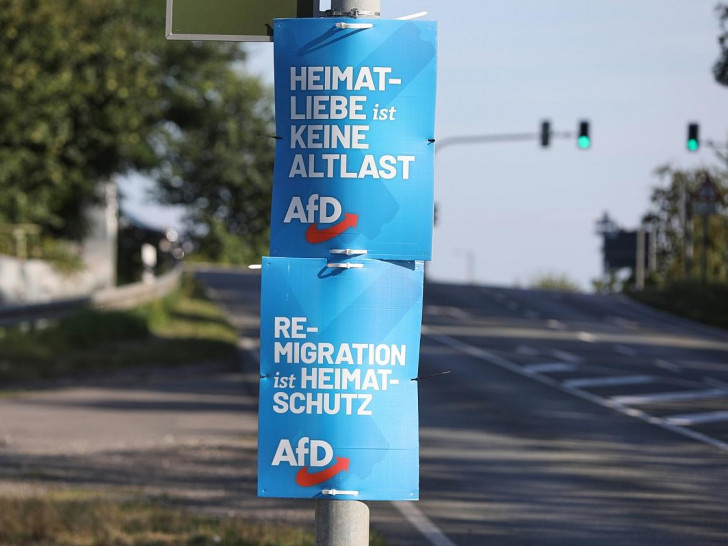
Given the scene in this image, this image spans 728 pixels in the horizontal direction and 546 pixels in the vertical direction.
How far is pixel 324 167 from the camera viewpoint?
4.90 m

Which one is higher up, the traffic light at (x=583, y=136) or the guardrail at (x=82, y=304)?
the traffic light at (x=583, y=136)

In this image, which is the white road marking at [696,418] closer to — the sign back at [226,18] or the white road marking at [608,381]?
the white road marking at [608,381]

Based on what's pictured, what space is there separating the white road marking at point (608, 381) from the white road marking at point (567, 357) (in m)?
3.01

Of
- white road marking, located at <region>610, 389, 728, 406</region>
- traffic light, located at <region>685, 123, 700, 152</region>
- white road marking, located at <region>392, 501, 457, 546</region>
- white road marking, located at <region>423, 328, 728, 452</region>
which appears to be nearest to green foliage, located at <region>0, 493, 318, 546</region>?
white road marking, located at <region>392, 501, 457, 546</region>

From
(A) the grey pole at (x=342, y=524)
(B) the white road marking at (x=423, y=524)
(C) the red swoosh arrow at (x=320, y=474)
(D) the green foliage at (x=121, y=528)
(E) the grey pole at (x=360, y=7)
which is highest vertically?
(E) the grey pole at (x=360, y=7)

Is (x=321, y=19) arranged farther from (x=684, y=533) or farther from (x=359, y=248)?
(x=684, y=533)

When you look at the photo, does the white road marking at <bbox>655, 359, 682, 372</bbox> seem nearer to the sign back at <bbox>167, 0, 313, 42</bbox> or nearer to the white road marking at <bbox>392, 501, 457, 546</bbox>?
the white road marking at <bbox>392, 501, 457, 546</bbox>

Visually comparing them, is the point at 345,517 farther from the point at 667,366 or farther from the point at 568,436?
the point at 667,366

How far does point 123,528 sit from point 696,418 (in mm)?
11963

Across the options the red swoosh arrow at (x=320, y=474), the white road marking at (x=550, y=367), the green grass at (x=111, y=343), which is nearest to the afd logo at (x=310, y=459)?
the red swoosh arrow at (x=320, y=474)

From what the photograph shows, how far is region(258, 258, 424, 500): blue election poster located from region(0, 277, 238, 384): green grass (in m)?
20.6

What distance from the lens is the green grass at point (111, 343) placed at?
26.1 meters

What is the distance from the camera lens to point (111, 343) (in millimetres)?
29234

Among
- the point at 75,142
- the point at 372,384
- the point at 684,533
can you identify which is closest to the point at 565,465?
the point at 684,533
